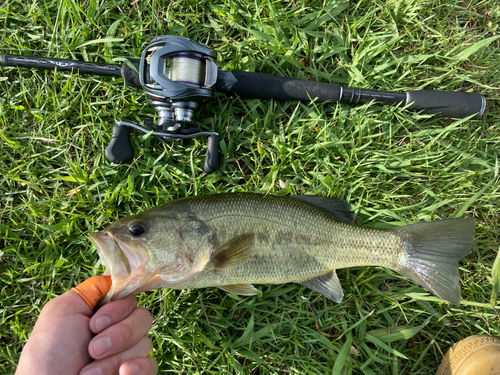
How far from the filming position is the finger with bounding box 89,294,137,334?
7.06 ft

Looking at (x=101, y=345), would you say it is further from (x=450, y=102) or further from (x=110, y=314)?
(x=450, y=102)

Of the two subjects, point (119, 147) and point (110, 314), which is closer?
point (110, 314)

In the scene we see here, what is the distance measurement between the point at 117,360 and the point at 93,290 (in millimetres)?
524

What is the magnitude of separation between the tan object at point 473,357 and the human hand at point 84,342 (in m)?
2.79

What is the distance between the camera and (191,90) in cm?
268

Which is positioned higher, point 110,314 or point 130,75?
point 130,75

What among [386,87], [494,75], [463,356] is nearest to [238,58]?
[386,87]

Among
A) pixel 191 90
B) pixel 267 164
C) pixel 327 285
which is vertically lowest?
pixel 327 285

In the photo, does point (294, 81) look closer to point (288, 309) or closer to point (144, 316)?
point (288, 309)

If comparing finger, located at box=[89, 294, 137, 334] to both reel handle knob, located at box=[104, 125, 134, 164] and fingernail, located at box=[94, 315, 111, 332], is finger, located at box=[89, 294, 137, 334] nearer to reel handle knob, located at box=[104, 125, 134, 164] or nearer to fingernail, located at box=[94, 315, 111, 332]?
fingernail, located at box=[94, 315, 111, 332]

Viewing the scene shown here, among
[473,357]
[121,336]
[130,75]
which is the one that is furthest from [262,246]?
[473,357]

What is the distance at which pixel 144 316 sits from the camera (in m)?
2.35

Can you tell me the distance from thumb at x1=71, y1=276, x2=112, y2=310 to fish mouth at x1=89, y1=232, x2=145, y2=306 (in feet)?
0.25

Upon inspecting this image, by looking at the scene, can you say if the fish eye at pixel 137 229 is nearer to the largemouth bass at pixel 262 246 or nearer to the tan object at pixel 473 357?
the largemouth bass at pixel 262 246
